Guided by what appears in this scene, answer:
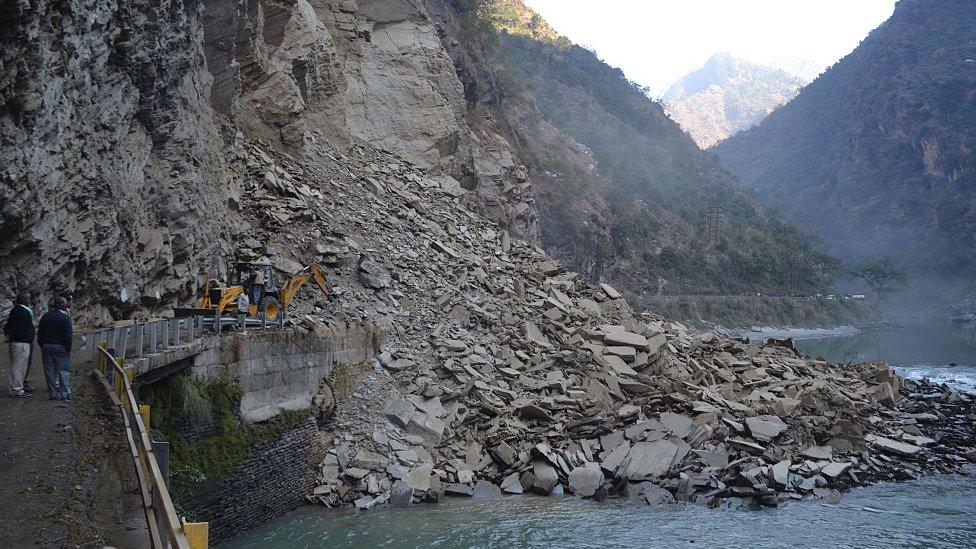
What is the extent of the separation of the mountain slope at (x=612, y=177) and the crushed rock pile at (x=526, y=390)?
16454mm

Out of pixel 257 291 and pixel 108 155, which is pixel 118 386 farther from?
pixel 257 291

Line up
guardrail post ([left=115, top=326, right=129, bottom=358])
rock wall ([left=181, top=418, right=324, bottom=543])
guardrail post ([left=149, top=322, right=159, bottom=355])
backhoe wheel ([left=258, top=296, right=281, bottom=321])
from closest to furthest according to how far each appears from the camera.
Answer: guardrail post ([left=115, top=326, right=129, bottom=358])
guardrail post ([left=149, top=322, right=159, bottom=355])
rock wall ([left=181, top=418, right=324, bottom=543])
backhoe wheel ([left=258, top=296, right=281, bottom=321])

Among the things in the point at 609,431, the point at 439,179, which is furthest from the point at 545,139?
the point at 609,431

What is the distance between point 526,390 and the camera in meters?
17.7

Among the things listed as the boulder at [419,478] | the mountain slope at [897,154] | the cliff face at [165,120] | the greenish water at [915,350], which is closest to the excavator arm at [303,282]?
the cliff face at [165,120]

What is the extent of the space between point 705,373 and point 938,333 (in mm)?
52978

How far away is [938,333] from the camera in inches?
2493

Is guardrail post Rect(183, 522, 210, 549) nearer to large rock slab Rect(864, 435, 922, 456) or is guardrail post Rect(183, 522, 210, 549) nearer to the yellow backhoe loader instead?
the yellow backhoe loader

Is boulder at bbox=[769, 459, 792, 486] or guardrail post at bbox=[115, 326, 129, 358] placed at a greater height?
guardrail post at bbox=[115, 326, 129, 358]

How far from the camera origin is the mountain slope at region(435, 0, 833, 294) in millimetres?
53062

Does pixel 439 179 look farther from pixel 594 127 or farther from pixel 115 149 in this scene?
pixel 594 127

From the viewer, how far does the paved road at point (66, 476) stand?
16.5 ft

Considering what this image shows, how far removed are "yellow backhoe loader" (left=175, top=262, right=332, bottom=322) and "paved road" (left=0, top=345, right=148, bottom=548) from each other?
18.7 ft

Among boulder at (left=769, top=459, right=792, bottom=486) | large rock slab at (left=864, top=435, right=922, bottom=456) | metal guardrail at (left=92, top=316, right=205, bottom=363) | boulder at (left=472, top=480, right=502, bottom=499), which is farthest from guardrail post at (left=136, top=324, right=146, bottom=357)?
large rock slab at (left=864, top=435, right=922, bottom=456)
